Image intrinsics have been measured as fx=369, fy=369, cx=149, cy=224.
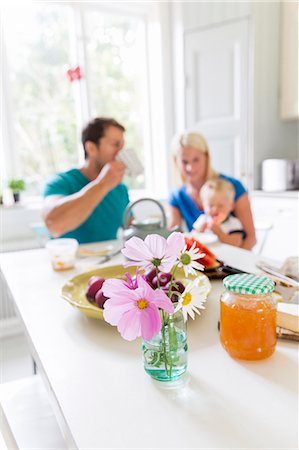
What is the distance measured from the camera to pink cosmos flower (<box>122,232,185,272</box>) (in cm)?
51

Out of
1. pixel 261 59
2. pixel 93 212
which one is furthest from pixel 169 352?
pixel 261 59

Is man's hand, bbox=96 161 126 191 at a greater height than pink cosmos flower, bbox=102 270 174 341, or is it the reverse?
man's hand, bbox=96 161 126 191

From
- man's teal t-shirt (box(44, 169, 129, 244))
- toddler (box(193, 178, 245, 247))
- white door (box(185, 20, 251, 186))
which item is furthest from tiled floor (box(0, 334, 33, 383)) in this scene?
white door (box(185, 20, 251, 186))

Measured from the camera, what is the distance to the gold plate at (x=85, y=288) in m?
0.78

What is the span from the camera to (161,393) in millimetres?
560

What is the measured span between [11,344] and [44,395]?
145 centimetres

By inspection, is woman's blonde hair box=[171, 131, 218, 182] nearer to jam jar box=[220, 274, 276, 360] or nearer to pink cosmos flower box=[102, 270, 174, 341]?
jam jar box=[220, 274, 276, 360]

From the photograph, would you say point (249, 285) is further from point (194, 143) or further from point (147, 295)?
point (194, 143)

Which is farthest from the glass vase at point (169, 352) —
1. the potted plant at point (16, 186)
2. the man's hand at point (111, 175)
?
the potted plant at point (16, 186)

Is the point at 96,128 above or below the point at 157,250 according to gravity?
above

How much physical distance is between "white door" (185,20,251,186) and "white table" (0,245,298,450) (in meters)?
2.46

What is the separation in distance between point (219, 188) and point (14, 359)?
145cm

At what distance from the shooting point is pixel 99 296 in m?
0.82

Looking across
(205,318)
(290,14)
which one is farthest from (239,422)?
(290,14)
